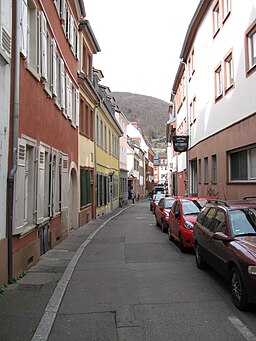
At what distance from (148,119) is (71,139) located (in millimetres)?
76476

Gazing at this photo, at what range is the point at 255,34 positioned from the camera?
12656 mm

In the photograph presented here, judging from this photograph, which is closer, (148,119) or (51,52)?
(51,52)

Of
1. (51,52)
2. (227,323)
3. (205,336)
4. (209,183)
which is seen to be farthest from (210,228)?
(209,183)

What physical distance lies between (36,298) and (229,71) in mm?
12178

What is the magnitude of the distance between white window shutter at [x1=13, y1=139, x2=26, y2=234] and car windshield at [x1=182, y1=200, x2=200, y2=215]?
6.00 metres

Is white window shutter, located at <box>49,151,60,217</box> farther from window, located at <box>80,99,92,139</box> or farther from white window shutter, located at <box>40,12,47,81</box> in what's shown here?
window, located at <box>80,99,92,139</box>

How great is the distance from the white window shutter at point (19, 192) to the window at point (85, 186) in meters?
10.7

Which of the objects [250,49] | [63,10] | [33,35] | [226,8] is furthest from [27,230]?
[226,8]

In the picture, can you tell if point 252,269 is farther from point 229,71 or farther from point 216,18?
point 216,18

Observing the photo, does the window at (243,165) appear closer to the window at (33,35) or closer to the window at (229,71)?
the window at (229,71)

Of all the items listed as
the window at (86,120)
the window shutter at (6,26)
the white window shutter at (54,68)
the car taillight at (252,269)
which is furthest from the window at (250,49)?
the window at (86,120)

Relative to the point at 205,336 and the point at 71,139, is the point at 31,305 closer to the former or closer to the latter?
the point at 205,336

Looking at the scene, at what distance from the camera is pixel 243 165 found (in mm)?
14078

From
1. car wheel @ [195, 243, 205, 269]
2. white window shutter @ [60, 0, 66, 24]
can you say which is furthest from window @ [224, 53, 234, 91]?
car wheel @ [195, 243, 205, 269]
